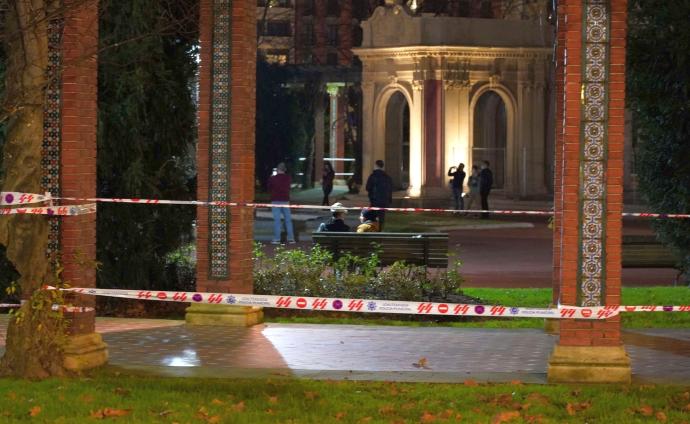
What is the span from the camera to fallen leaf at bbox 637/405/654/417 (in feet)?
31.1

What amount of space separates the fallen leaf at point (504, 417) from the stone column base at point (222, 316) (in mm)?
5258

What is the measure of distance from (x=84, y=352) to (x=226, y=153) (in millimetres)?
3591

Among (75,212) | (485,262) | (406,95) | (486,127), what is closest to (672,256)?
(485,262)

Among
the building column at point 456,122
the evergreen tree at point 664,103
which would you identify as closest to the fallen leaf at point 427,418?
the evergreen tree at point 664,103

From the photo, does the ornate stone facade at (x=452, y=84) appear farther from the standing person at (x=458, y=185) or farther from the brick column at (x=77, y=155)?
the brick column at (x=77, y=155)

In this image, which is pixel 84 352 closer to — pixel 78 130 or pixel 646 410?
pixel 78 130

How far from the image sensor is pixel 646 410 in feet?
31.2

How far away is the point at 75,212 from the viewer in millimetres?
11258

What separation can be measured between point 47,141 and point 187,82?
260 inches

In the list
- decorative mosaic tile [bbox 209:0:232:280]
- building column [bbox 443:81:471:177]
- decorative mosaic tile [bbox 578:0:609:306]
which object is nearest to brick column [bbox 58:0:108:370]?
decorative mosaic tile [bbox 209:0:232:280]

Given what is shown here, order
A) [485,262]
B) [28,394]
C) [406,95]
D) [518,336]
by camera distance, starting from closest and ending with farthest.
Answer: [28,394], [518,336], [485,262], [406,95]

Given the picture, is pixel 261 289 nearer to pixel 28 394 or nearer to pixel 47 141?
pixel 47 141

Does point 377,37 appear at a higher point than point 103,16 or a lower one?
higher

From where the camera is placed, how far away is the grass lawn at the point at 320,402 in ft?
30.5
